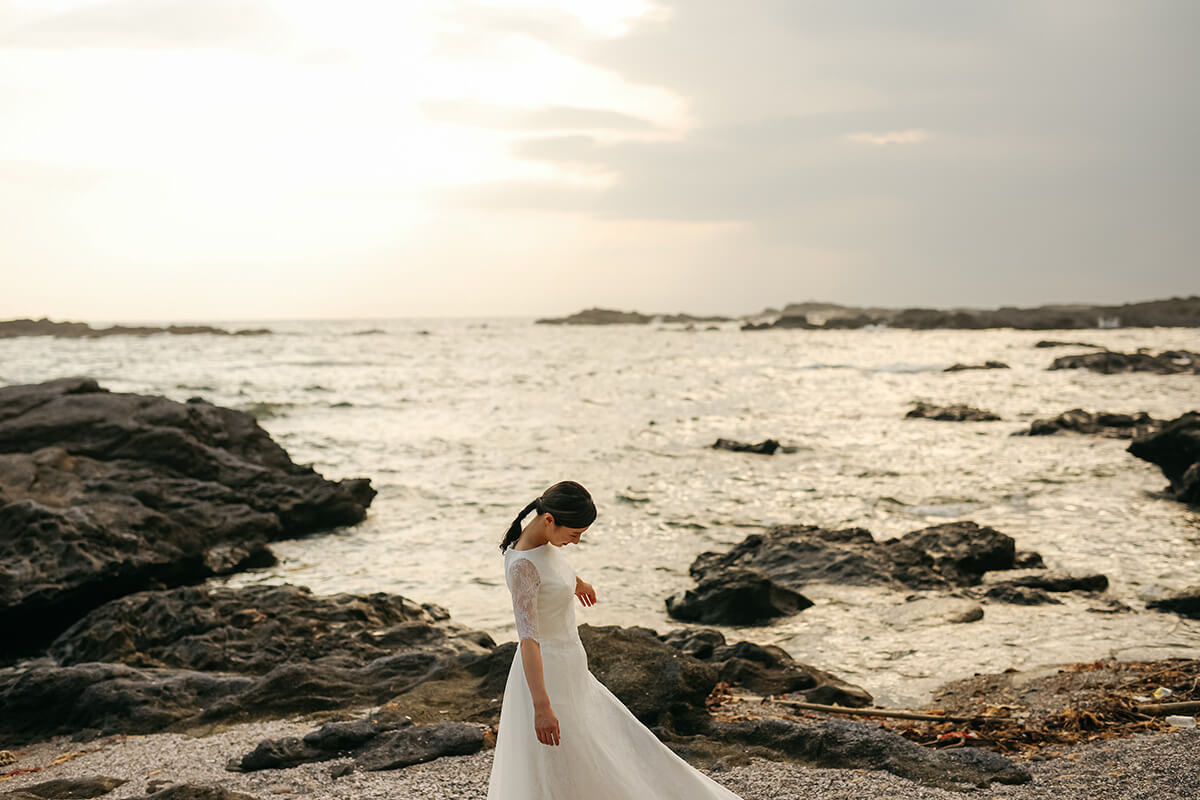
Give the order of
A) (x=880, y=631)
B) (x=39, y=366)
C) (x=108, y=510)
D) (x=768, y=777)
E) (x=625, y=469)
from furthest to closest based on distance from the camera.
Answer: (x=39, y=366), (x=625, y=469), (x=108, y=510), (x=880, y=631), (x=768, y=777)

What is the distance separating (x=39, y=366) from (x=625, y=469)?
2085 inches

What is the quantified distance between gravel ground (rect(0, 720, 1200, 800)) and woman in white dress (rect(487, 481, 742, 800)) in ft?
4.03

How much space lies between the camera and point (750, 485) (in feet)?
69.2

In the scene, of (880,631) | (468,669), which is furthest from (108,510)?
(880,631)

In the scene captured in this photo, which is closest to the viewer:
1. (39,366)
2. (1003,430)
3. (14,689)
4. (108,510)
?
(14,689)

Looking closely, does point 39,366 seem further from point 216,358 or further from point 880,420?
point 880,420

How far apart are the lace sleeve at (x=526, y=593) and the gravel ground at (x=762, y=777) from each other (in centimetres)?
181

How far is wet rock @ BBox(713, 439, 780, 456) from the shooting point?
25.5 meters

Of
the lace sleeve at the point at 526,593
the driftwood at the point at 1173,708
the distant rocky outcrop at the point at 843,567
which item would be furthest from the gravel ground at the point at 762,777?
the distant rocky outcrop at the point at 843,567

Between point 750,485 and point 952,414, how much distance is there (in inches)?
541

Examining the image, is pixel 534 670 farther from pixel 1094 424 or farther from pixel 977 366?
pixel 977 366

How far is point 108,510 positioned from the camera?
482 inches

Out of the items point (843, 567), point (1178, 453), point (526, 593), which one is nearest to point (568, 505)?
point (526, 593)

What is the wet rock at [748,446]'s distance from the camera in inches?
1005
